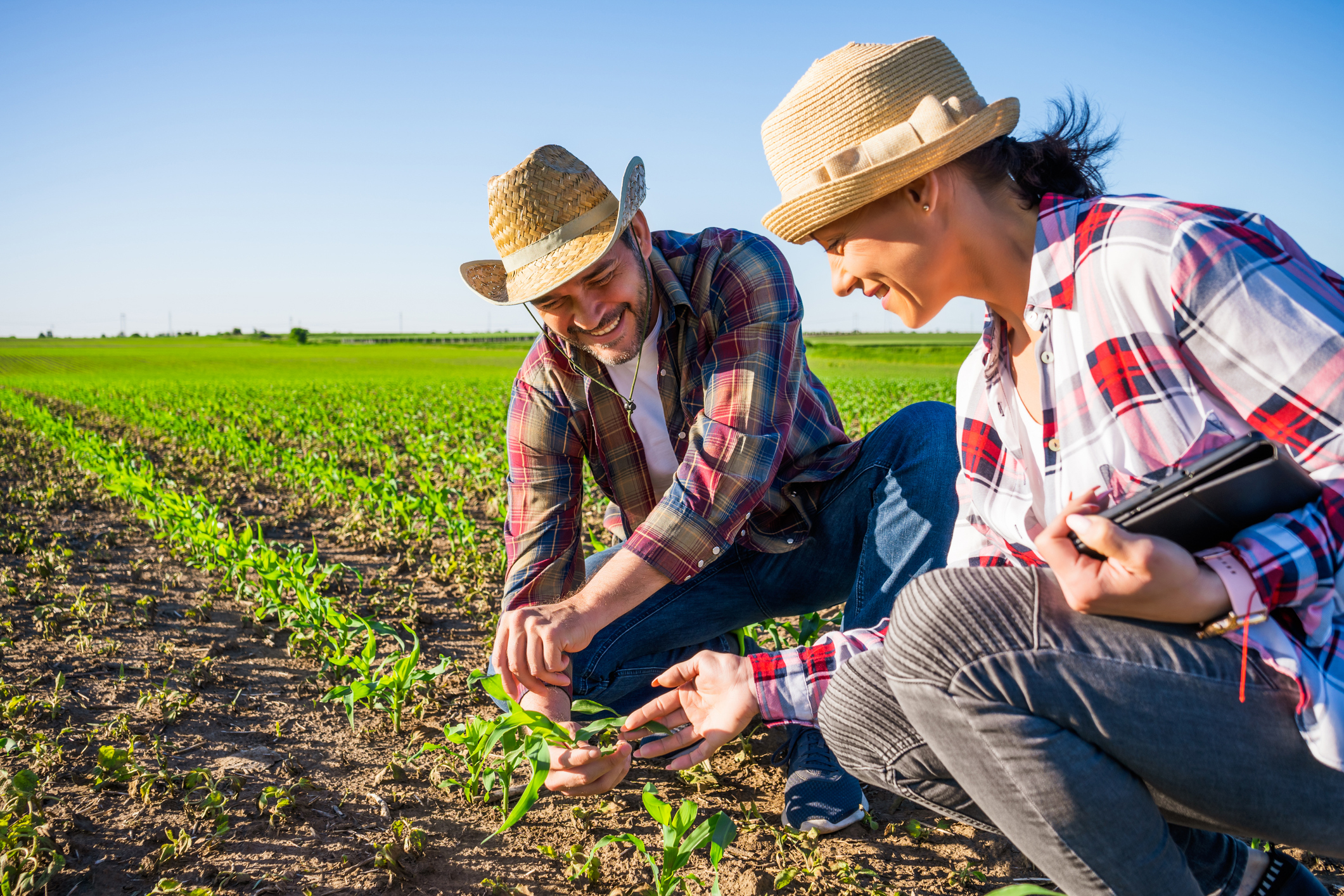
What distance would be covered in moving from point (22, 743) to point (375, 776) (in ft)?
3.43

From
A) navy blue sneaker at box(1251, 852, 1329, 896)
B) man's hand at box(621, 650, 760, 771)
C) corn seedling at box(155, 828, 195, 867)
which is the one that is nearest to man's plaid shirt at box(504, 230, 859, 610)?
man's hand at box(621, 650, 760, 771)

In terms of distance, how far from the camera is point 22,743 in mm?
2354

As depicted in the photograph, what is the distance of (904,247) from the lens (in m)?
1.58

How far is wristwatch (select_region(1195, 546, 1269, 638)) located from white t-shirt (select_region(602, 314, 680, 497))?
65.4 inches

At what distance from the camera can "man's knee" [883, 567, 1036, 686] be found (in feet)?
4.31

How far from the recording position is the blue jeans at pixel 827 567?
2428 millimetres

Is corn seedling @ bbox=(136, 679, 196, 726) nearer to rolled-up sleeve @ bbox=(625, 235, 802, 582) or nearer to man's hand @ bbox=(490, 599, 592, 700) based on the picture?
man's hand @ bbox=(490, 599, 592, 700)

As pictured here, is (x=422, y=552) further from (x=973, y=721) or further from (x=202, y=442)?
(x=202, y=442)

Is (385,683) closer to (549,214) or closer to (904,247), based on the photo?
(549,214)

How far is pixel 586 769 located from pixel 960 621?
101 cm

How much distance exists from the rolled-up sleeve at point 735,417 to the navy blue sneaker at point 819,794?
23.0 inches

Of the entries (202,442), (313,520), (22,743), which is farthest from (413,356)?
(22,743)

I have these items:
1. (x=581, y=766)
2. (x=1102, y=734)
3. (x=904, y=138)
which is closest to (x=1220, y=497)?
(x=1102, y=734)

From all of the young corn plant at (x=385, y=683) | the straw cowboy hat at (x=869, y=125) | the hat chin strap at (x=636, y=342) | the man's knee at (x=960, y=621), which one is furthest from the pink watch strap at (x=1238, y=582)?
the young corn plant at (x=385, y=683)
